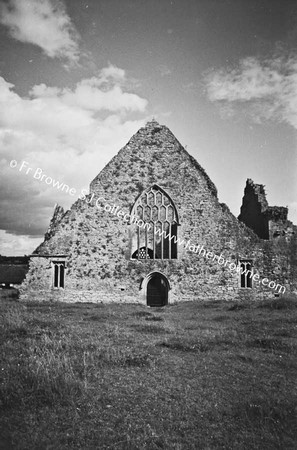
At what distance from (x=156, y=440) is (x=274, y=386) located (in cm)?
316

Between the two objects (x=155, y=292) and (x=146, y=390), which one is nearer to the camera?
(x=146, y=390)

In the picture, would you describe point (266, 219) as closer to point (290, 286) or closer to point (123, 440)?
point (290, 286)

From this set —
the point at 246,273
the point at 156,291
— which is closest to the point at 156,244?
the point at 156,291

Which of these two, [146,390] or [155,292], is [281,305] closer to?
[155,292]

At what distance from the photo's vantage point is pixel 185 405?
544 cm

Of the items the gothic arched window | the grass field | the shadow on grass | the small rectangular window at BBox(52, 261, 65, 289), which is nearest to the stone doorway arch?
the gothic arched window

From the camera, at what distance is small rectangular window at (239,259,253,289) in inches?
863

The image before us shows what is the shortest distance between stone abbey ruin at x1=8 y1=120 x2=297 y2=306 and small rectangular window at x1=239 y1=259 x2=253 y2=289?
0.07 m

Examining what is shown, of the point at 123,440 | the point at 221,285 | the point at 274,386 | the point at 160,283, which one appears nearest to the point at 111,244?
the point at 160,283

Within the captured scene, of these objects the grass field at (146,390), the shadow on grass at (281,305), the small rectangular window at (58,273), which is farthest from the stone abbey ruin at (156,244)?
the grass field at (146,390)

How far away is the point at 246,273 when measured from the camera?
71.9 feet

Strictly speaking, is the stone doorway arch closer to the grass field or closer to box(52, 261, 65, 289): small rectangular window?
box(52, 261, 65, 289): small rectangular window

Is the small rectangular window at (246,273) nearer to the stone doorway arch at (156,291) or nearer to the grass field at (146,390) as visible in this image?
the stone doorway arch at (156,291)

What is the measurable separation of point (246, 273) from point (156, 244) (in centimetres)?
646
